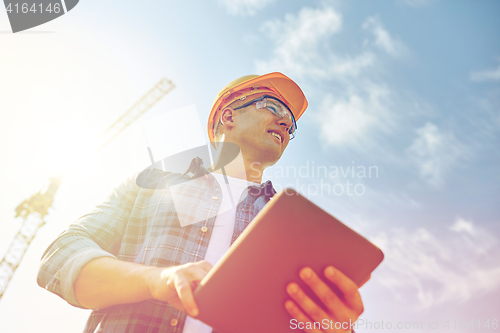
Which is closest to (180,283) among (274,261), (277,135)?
(274,261)

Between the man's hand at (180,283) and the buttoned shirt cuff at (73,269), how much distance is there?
1.92 feet

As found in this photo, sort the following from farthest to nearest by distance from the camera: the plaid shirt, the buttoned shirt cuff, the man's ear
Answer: the man's ear
the plaid shirt
the buttoned shirt cuff

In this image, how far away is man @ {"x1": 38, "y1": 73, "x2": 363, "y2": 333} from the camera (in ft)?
4.70

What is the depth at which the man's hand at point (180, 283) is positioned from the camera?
1.29 metres

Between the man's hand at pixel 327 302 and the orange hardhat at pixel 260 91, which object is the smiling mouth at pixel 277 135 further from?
the man's hand at pixel 327 302

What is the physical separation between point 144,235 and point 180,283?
1526mm

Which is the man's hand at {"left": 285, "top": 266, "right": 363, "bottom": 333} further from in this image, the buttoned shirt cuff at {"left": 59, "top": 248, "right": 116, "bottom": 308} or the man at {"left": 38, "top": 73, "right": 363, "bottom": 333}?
the buttoned shirt cuff at {"left": 59, "top": 248, "right": 116, "bottom": 308}

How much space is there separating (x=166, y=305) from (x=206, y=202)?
1090 millimetres

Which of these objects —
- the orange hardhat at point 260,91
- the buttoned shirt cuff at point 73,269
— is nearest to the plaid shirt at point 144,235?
the buttoned shirt cuff at point 73,269

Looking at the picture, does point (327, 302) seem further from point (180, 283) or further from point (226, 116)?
point (226, 116)

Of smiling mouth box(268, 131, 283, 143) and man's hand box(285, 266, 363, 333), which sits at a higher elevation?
smiling mouth box(268, 131, 283, 143)

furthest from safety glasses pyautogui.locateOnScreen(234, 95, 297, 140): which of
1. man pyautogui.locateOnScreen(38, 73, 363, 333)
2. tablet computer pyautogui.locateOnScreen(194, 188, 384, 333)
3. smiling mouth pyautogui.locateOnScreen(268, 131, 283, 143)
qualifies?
tablet computer pyautogui.locateOnScreen(194, 188, 384, 333)

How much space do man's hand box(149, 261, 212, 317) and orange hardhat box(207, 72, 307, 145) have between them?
136 inches

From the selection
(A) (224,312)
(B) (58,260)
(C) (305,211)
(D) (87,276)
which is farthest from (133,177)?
(C) (305,211)
